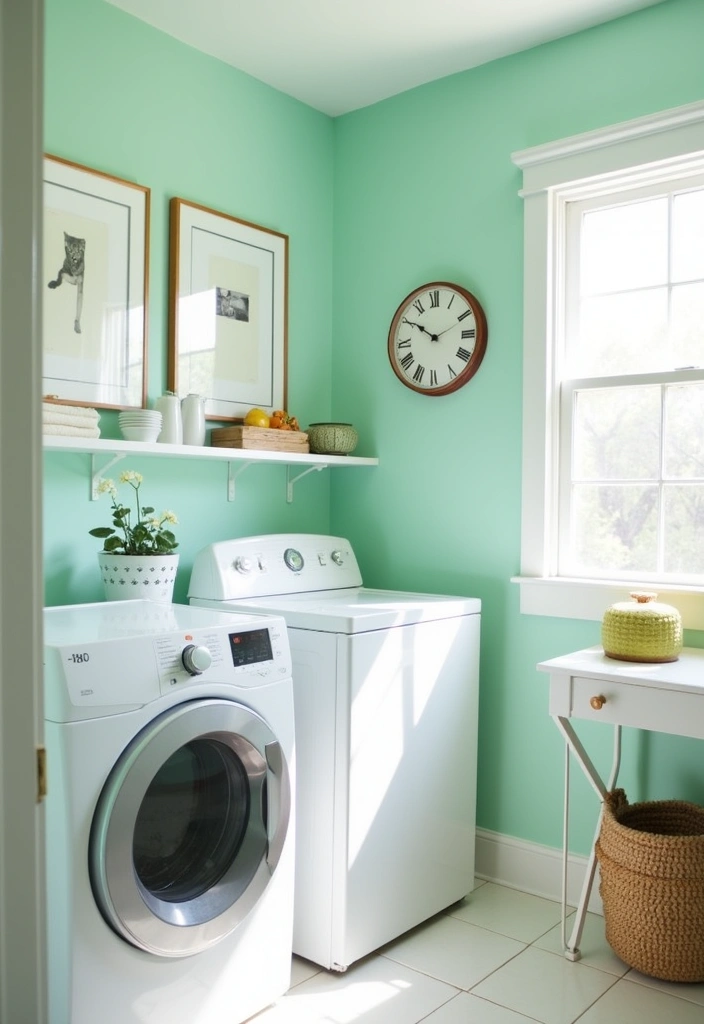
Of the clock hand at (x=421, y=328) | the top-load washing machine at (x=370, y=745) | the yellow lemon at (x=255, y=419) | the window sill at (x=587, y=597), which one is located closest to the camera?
the top-load washing machine at (x=370, y=745)

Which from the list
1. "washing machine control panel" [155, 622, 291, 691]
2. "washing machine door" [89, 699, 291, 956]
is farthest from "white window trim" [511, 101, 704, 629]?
"washing machine door" [89, 699, 291, 956]

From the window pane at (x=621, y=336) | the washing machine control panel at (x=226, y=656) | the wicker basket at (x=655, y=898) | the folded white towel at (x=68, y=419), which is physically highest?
the window pane at (x=621, y=336)

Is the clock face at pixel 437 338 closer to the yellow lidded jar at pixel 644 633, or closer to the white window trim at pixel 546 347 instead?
the white window trim at pixel 546 347

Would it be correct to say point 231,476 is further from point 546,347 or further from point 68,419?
point 546,347

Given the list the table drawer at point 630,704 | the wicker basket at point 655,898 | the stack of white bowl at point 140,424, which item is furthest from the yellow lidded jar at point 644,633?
the stack of white bowl at point 140,424

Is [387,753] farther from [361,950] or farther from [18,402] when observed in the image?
[18,402]

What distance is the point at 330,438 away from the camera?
3.05 m

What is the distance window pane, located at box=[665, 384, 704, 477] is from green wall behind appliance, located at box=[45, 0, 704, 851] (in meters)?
0.47

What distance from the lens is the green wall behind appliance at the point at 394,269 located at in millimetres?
2533

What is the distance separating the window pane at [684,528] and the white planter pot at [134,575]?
1.46m

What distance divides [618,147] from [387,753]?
187 centimetres

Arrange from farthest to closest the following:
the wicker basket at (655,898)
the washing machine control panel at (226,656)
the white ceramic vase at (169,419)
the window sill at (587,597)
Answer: the white ceramic vase at (169,419) < the window sill at (587,597) < the wicker basket at (655,898) < the washing machine control panel at (226,656)

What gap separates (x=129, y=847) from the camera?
5.76 feet

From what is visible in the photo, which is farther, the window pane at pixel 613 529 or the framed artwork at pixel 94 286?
the window pane at pixel 613 529
